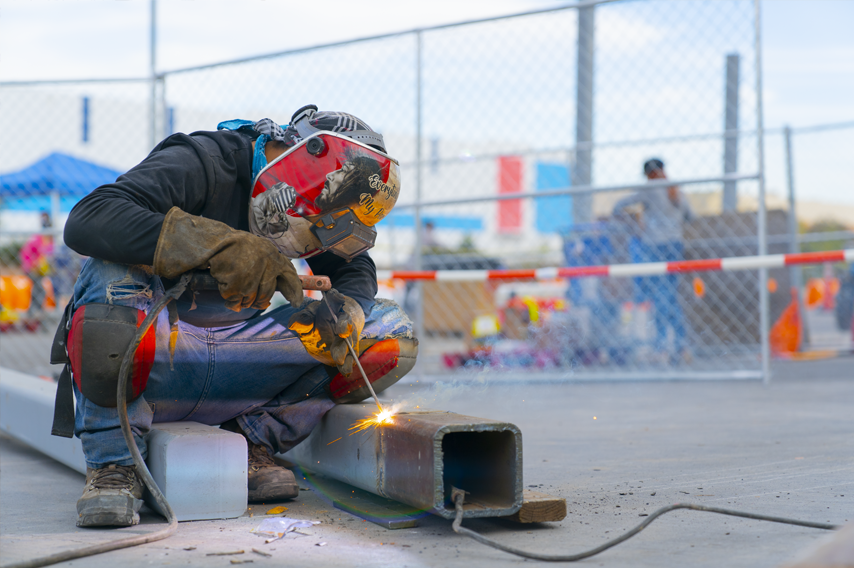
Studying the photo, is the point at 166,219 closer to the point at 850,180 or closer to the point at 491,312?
the point at 491,312

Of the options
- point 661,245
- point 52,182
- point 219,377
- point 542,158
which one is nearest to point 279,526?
point 219,377

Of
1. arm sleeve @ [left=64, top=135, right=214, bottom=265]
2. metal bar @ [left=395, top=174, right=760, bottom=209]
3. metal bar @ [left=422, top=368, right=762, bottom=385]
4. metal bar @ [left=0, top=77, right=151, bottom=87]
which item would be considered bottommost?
metal bar @ [left=422, top=368, right=762, bottom=385]

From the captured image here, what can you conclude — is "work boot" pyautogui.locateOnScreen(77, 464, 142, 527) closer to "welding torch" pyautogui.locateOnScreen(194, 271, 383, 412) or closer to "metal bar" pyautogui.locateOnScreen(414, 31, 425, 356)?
"welding torch" pyautogui.locateOnScreen(194, 271, 383, 412)

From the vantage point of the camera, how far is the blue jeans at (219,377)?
2.00 meters

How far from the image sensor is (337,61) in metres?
5.78

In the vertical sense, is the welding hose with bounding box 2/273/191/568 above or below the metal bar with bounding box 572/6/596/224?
A: below

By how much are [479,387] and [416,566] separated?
13.3 feet

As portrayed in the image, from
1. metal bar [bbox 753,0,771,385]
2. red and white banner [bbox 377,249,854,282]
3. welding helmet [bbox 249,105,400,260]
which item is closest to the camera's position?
welding helmet [bbox 249,105,400,260]

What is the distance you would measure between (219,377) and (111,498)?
47 centimetres

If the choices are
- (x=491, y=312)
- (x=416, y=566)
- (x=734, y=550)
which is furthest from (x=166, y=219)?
(x=491, y=312)

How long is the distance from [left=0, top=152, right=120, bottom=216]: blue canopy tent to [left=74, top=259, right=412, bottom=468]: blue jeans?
19.3 feet

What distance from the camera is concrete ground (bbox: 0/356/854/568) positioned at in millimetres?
1604

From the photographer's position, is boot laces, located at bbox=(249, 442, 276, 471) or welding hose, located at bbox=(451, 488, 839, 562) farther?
boot laces, located at bbox=(249, 442, 276, 471)

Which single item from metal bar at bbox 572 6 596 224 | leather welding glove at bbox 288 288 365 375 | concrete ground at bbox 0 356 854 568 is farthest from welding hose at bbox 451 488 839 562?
metal bar at bbox 572 6 596 224
